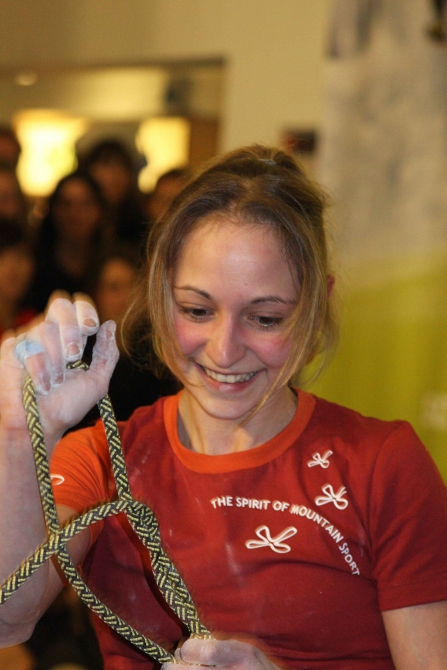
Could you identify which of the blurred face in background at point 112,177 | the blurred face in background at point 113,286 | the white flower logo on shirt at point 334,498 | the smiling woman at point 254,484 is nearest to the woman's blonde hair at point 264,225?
the smiling woman at point 254,484

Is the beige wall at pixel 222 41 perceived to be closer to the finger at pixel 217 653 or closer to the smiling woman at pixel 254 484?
the smiling woman at pixel 254 484

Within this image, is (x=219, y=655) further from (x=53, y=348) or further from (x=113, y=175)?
(x=113, y=175)

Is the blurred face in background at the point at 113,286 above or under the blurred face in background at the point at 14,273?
above

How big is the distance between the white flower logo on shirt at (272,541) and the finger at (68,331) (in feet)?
0.79

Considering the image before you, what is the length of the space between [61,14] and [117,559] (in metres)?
2.35

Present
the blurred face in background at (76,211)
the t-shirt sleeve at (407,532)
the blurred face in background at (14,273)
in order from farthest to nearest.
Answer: the blurred face in background at (76,211), the blurred face in background at (14,273), the t-shirt sleeve at (407,532)

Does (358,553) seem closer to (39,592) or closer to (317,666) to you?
(317,666)

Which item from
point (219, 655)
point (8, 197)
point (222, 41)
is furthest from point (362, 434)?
point (222, 41)

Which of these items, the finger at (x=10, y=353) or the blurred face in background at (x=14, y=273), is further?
the blurred face in background at (x=14, y=273)

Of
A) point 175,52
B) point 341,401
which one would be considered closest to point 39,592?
point 341,401

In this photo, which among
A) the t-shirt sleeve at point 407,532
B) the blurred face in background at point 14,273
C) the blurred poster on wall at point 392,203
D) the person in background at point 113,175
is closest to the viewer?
the t-shirt sleeve at point 407,532

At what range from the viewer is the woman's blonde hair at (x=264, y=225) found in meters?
0.80

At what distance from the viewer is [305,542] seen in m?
0.77

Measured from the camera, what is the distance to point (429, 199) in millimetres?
1834
